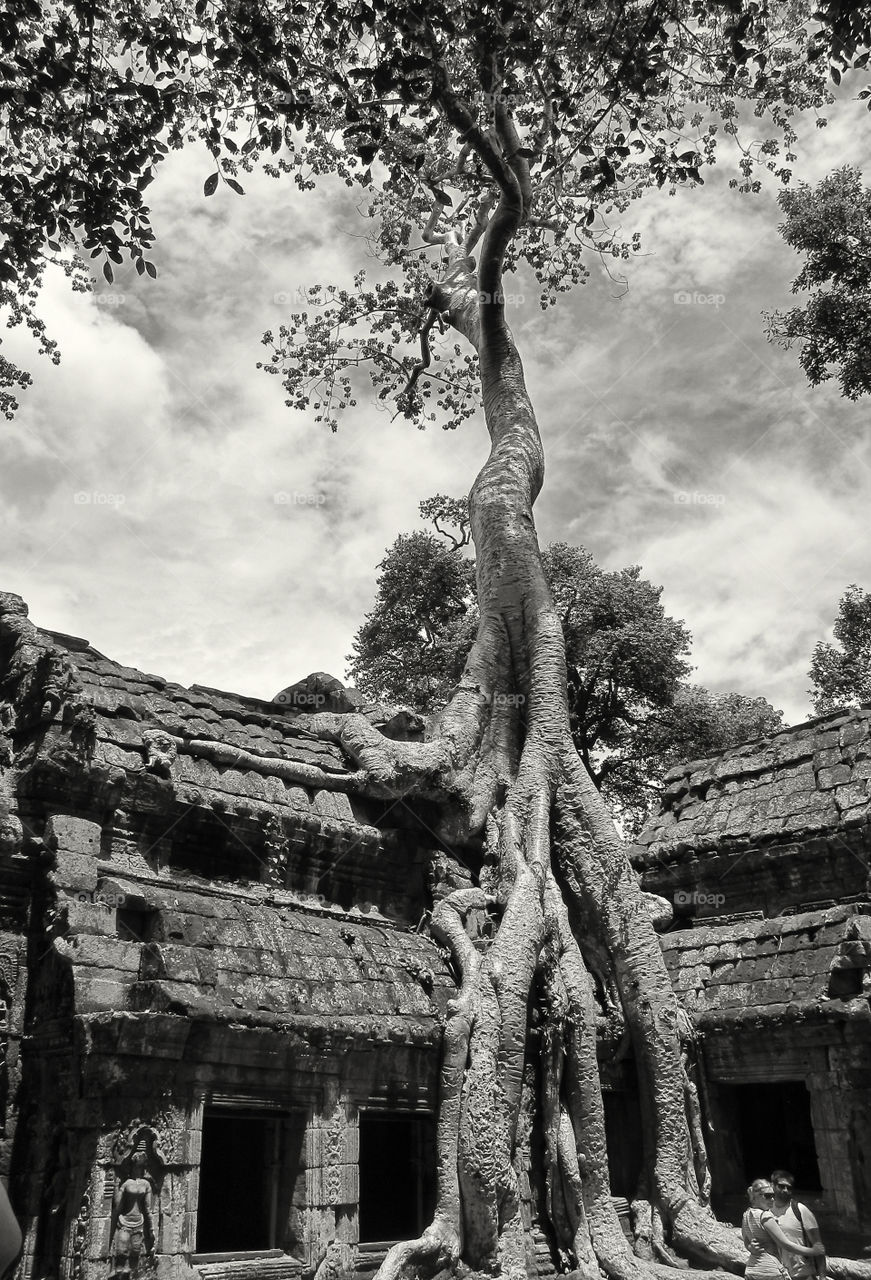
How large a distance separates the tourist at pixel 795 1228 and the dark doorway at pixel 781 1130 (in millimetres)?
4860

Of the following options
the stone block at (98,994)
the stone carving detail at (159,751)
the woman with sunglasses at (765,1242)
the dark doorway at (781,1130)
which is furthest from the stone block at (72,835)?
the dark doorway at (781,1130)

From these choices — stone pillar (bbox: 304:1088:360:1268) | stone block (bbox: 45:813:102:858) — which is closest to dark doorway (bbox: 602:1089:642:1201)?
stone pillar (bbox: 304:1088:360:1268)

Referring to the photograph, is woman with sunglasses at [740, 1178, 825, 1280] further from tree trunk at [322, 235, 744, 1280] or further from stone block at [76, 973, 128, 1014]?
stone block at [76, 973, 128, 1014]

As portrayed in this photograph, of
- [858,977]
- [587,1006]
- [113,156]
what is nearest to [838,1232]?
[858,977]

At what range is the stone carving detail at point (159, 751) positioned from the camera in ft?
27.7

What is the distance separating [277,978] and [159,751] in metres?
2.09

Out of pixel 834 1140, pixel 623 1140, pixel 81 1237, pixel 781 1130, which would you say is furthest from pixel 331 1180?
pixel 781 1130

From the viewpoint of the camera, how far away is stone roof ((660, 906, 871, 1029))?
955 centimetres

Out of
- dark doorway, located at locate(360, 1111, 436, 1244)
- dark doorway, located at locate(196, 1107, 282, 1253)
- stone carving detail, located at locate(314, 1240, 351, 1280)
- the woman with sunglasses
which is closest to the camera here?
Result: the woman with sunglasses

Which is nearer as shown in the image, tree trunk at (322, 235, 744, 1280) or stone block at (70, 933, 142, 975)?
stone block at (70, 933, 142, 975)

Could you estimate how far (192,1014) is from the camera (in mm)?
6801

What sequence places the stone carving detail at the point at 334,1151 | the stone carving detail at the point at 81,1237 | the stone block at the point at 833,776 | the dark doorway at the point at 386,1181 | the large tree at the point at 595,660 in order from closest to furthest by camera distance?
the stone carving detail at the point at 81,1237, the stone carving detail at the point at 334,1151, the dark doorway at the point at 386,1181, the stone block at the point at 833,776, the large tree at the point at 595,660

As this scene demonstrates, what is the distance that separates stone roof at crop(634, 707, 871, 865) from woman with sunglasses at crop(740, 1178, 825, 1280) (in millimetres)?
4513

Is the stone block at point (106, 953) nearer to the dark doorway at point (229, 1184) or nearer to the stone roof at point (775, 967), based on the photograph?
the dark doorway at point (229, 1184)
